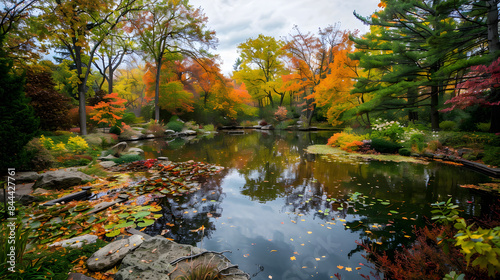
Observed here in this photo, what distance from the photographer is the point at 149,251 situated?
2168 millimetres

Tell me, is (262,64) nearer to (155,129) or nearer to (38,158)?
(155,129)

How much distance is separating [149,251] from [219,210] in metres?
1.68

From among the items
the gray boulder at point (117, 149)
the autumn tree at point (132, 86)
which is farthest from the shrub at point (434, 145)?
the autumn tree at point (132, 86)

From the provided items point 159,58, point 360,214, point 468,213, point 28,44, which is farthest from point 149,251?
point 159,58

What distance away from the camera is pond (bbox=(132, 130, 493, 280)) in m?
2.49

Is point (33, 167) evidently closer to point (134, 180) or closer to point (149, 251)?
point (134, 180)

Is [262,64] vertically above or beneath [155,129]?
above

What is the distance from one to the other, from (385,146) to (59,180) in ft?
35.1

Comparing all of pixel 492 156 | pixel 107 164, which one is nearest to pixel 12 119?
pixel 107 164

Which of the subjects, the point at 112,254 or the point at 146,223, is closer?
the point at 112,254

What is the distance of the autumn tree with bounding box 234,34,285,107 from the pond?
21.3m

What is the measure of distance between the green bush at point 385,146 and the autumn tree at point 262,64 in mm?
17739

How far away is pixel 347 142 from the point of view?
33.1ft

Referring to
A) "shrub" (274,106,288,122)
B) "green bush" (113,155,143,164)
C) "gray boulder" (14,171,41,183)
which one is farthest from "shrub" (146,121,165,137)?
"shrub" (274,106,288,122)
